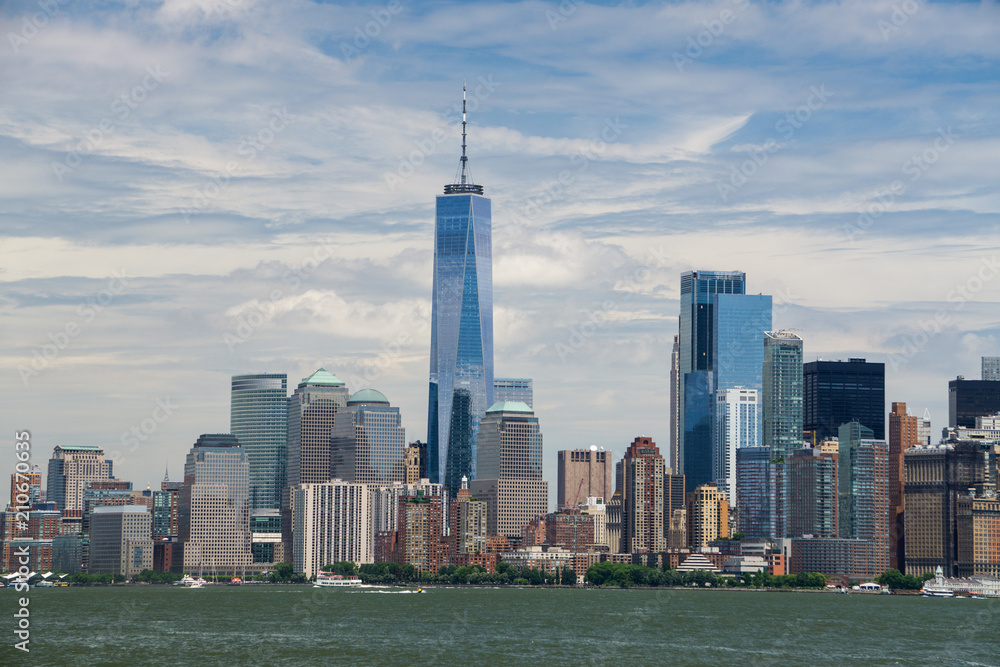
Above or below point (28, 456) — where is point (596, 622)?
below

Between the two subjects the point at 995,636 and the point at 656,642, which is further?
the point at 995,636

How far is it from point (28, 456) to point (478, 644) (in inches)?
2747

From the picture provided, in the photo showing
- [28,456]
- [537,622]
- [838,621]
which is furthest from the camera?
[838,621]

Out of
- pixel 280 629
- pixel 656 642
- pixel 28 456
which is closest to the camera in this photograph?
pixel 28 456

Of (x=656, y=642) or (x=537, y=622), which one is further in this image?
(x=537, y=622)

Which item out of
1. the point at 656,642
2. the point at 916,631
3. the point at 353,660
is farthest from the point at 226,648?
the point at 916,631

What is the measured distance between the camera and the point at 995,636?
161m

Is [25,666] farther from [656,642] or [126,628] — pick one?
[656,642]

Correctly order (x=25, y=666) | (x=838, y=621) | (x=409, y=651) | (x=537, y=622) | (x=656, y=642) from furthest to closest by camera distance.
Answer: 1. (x=838, y=621)
2. (x=537, y=622)
3. (x=656, y=642)
4. (x=409, y=651)
5. (x=25, y=666)

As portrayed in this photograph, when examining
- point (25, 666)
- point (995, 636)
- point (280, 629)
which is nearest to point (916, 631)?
point (995, 636)

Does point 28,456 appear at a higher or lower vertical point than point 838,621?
higher

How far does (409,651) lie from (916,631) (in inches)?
2552

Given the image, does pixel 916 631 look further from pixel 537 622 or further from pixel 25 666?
pixel 25 666

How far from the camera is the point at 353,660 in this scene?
Answer: 404 feet
